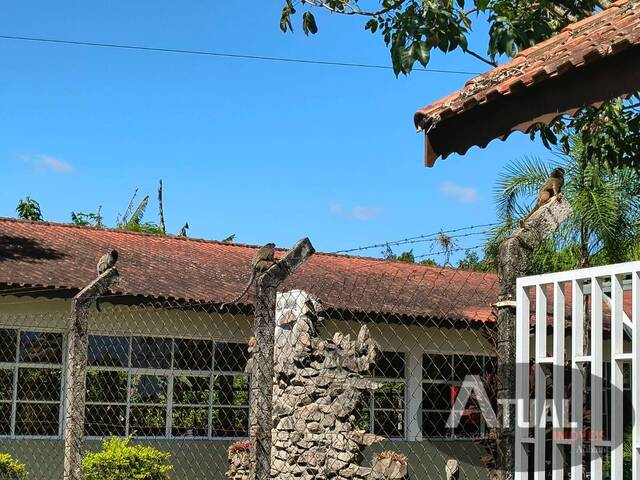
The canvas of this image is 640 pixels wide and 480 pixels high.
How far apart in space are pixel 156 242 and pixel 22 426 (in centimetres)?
493

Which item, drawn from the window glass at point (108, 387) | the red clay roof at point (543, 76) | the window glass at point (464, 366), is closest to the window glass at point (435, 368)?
the window glass at point (464, 366)

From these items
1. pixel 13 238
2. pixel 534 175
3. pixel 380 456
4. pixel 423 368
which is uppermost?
pixel 534 175

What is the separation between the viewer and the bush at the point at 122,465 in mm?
11641

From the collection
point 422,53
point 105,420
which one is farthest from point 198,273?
point 422,53

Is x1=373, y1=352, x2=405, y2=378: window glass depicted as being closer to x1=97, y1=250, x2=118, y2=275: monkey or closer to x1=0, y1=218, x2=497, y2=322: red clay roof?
x1=0, y1=218, x2=497, y2=322: red clay roof

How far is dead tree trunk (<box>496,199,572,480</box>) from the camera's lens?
375 centimetres

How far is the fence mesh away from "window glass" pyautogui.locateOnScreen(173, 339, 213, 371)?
2cm

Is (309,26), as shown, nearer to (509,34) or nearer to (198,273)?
(509,34)

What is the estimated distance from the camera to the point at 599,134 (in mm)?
9578

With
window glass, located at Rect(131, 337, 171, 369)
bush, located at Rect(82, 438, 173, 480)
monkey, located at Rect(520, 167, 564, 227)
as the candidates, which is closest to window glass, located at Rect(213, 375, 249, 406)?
window glass, located at Rect(131, 337, 171, 369)

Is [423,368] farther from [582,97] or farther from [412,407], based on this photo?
[582,97]

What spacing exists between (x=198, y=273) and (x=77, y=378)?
9325mm

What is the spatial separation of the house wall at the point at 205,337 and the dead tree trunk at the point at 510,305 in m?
8.73

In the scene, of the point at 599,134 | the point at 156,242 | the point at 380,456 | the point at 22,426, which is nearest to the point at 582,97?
the point at 599,134
